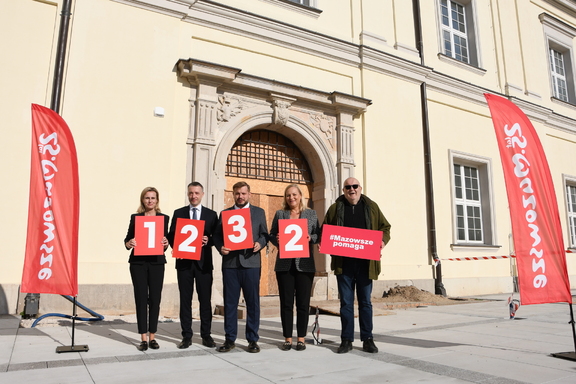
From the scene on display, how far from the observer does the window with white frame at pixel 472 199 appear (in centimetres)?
1202

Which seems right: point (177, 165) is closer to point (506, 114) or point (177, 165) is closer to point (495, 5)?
point (506, 114)

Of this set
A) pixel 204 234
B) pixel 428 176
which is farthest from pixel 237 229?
pixel 428 176

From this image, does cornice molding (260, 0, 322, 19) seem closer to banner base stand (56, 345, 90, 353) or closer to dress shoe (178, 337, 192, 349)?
dress shoe (178, 337, 192, 349)

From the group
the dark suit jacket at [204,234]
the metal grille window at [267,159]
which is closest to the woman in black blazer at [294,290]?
the dark suit jacket at [204,234]

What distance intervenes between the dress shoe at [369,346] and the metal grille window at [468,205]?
27.2ft

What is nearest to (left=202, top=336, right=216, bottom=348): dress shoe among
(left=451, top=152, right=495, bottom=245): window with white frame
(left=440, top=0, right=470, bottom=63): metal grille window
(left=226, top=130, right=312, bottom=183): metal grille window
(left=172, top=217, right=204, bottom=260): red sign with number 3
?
(left=172, top=217, right=204, bottom=260): red sign with number 3

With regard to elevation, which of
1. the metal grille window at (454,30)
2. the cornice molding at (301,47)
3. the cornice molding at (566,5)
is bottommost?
the cornice molding at (301,47)

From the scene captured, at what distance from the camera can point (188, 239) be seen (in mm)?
4422

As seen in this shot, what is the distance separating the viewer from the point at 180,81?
8.30m

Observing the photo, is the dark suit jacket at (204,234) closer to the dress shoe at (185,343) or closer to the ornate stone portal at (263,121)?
the dress shoe at (185,343)

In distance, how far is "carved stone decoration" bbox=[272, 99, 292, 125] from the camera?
9.20 m

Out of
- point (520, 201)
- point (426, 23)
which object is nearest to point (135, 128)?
point (520, 201)

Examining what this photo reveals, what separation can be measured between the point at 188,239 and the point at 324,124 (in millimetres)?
6033

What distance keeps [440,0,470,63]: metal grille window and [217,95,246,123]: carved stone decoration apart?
701 cm
